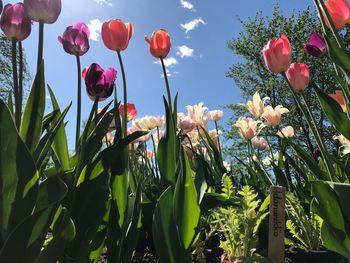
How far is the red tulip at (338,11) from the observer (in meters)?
1.34

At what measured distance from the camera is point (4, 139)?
0.92 meters

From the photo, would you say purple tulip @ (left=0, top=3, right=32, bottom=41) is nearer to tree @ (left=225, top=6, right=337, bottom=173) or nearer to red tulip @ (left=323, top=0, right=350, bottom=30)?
red tulip @ (left=323, top=0, right=350, bottom=30)

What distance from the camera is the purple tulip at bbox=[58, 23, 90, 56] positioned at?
1354 mm

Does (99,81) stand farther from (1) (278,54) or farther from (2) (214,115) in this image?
(2) (214,115)

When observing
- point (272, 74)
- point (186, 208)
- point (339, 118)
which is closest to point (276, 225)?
point (186, 208)

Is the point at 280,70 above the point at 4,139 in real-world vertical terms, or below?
above

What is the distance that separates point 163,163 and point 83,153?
0.96 ft

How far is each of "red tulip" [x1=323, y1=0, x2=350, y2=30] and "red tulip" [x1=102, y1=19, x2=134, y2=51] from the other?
697mm

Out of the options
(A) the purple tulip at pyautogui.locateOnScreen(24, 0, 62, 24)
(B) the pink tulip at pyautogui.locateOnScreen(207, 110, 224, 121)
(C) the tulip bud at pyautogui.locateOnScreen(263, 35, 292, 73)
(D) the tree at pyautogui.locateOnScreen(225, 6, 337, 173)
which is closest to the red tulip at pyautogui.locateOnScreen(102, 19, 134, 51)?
(A) the purple tulip at pyautogui.locateOnScreen(24, 0, 62, 24)

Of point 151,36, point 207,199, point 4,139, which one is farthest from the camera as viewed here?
point 151,36

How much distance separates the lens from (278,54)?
57.3 inches

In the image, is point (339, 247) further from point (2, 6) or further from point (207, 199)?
point (2, 6)

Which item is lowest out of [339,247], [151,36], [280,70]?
[339,247]

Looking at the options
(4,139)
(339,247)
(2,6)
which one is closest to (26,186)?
(4,139)
